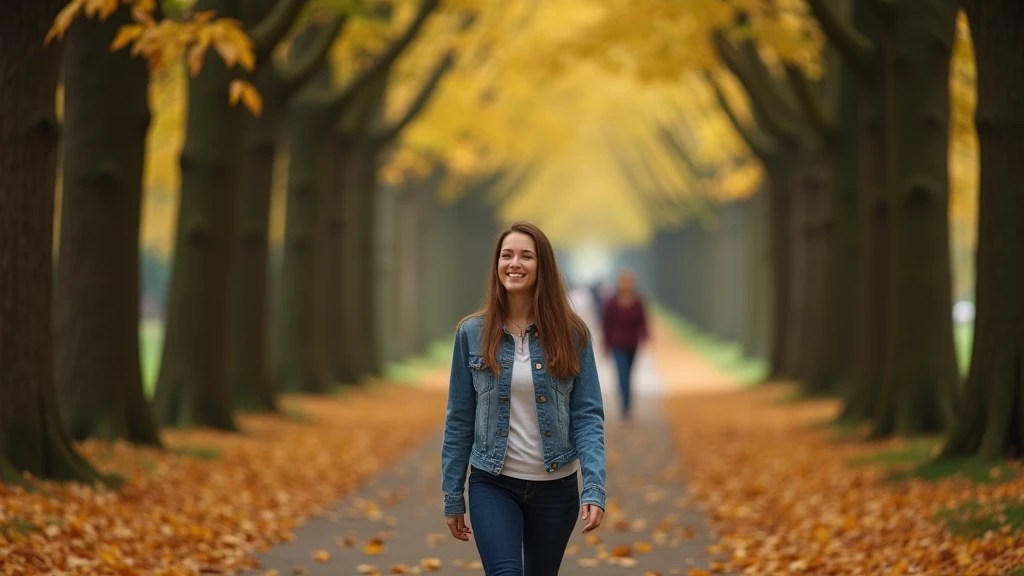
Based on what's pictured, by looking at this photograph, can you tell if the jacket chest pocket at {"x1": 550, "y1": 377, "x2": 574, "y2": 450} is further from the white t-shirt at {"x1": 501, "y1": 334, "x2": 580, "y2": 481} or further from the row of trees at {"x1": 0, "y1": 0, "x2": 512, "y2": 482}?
the row of trees at {"x1": 0, "y1": 0, "x2": 512, "y2": 482}

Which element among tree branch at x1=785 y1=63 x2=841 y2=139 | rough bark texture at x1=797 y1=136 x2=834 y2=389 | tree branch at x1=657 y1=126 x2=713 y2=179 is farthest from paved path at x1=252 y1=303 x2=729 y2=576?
tree branch at x1=657 y1=126 x2=713 y2=179

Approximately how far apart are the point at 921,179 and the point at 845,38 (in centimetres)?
196

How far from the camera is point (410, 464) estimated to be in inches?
563

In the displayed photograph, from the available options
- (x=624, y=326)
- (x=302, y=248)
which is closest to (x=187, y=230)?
(x=624, y=326)

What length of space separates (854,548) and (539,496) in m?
4.04

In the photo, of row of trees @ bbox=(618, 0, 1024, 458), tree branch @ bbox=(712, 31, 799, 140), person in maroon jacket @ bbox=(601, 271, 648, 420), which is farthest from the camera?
tree branch @ bbox=(712, 31, 799, 140)

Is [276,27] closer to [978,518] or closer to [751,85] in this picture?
[978,518]

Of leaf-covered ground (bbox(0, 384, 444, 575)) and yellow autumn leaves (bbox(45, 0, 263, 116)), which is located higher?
yellow autumn leaves (bbox(45, 0, 263, 116))

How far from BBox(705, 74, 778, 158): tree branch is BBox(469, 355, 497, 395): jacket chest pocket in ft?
62.4

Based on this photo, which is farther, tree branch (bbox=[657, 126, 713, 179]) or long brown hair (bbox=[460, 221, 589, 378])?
tree branch (bbox=[657, 126, 713, 179])

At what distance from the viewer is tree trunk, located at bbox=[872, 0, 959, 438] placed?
508 inches

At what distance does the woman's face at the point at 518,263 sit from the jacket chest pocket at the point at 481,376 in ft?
0.95

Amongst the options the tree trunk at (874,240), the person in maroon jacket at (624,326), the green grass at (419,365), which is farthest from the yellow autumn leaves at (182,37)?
the green grass at (419,365)

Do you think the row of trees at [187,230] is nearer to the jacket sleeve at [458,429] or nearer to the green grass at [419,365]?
the green grass at [419,365]
